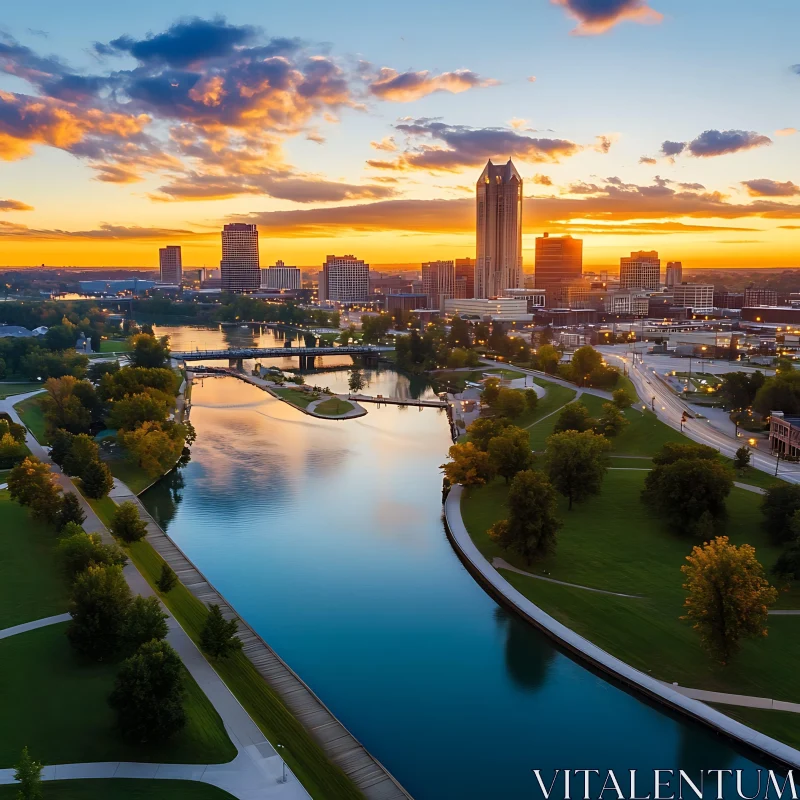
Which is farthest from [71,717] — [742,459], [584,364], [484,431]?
[584,364]

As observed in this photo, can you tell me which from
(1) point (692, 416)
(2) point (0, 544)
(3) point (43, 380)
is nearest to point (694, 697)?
(2) point (0, 544)

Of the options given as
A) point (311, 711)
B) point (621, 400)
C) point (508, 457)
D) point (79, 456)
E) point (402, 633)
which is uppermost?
point (621, 400)

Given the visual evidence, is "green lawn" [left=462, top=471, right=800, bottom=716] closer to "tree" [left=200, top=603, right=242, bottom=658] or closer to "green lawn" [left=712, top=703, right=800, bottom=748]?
"green lawn" [left=712, top=703, right=800, bottom=748]

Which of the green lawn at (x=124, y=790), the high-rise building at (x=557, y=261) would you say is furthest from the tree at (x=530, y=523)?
the high-rise building at (x=557, y=261)

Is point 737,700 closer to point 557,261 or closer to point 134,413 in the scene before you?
point 134,413

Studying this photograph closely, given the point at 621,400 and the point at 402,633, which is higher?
the point at 621,400

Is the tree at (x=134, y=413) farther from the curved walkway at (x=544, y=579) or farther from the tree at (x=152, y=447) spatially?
the curved walkway at (x=544, y=579)

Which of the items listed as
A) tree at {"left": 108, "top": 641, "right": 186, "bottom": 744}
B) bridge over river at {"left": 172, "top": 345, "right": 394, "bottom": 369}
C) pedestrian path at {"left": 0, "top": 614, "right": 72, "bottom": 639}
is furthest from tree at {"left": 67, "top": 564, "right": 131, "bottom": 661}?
bridge over river at {"left": 172, "top": 345, "right": 394, "bottom": 369}

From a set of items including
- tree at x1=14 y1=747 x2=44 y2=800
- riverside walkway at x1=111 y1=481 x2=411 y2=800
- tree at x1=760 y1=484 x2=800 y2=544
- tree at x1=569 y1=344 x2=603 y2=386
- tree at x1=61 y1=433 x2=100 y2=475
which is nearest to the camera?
tree at x1=14 y1=747 x2=44 y2=800
